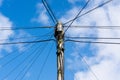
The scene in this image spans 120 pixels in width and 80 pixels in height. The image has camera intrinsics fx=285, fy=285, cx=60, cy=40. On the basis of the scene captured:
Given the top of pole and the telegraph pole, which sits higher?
the top of pole

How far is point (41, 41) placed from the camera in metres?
14.2

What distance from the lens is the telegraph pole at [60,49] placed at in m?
12.4

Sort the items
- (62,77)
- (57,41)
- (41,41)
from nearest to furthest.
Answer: (62,77) → (57,41) → (41,41)

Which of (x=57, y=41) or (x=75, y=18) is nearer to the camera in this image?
(x=57, y=41)

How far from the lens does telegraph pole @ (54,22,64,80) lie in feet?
40.6

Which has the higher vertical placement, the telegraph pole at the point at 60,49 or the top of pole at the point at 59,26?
the top of pole at the point at 59,26

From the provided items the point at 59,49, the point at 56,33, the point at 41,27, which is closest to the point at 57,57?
the point at 59,49

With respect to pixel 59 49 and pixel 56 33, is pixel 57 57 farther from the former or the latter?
pixel 56 33

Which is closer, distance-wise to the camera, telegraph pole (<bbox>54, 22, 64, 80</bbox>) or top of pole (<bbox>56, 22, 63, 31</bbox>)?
telegraph pole (<bbox>54, 22, 64, 80</bbox>)

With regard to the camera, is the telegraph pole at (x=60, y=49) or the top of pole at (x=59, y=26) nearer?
the telegraph pole at (x=60, y=49)

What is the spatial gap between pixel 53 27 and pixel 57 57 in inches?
64.7


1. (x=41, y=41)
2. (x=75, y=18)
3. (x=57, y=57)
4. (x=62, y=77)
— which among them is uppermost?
(x=75, y=18)

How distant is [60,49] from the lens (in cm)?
1292

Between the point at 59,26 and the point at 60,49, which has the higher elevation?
the point at 59,26
